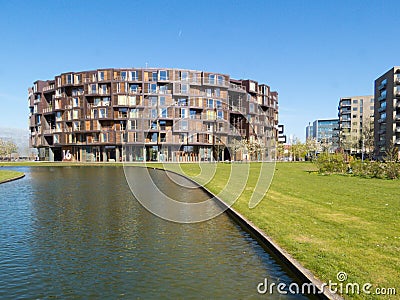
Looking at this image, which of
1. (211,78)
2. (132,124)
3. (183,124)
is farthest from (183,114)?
(132,124)

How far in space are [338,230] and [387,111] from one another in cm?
9085

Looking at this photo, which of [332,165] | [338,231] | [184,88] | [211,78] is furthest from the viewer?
[211,78]

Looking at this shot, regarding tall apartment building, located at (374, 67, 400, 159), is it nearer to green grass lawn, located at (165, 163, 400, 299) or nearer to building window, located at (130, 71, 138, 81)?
building window, located at (130, 71, 138, 81)

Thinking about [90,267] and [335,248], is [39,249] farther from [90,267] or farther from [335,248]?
[335,248]

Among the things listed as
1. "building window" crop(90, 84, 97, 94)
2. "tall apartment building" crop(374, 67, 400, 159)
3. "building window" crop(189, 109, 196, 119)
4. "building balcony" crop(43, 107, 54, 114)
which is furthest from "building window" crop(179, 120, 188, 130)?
"tall apartment building" crop(374, 67, 400, 159)

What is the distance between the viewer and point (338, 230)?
1132cm

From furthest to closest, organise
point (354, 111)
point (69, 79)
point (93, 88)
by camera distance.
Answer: point (354, 111) < point (69, 79) < point (93, 88)

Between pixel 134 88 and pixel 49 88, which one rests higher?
pixel 49 88

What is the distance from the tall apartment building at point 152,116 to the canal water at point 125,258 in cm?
6140

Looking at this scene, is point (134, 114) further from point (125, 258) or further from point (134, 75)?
point (125, 258)

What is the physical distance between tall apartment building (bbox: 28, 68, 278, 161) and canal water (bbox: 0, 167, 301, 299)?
61404 millimetres

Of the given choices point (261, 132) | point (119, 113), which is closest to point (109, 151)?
point (119, 113)

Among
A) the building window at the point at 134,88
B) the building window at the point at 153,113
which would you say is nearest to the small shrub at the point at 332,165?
the building window at the point at 153,113

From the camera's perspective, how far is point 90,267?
30.5ft
